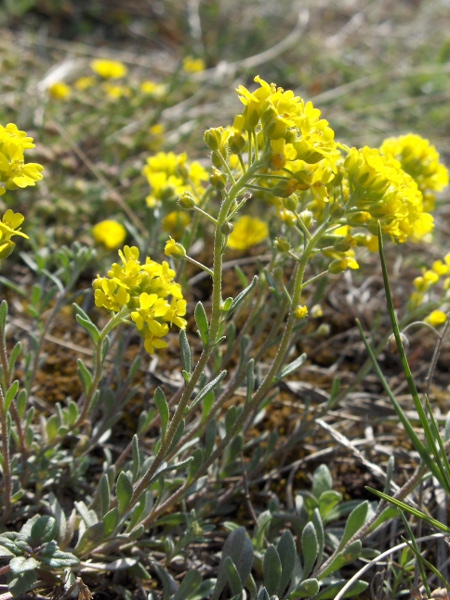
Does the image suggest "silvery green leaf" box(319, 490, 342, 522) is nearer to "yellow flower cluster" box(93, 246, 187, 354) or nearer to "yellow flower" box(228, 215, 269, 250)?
"yellow flower cluster" box(93, 246, 187, 354)

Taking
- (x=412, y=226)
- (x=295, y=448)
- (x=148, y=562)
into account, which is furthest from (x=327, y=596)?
(x=412, y=226)

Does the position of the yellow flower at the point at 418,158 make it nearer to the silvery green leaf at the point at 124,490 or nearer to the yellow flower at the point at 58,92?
the silvery green leaf at the point at 124,490

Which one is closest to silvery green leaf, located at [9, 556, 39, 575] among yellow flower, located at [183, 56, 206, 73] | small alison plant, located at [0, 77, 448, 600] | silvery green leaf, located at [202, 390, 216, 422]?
small alison plant, located at [0, 77, 448, 600]

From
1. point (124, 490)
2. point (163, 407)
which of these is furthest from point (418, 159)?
point (124, 490)

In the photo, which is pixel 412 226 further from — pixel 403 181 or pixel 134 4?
pixel 134 4

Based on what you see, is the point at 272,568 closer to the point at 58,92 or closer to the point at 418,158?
the point at 418,158
